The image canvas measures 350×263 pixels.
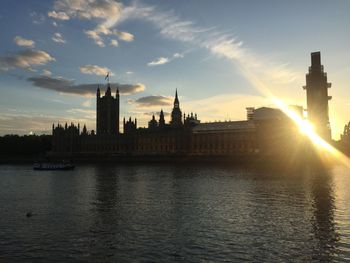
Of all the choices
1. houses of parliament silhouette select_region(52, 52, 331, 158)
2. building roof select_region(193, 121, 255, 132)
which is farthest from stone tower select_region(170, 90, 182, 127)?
building roof select_region(193, 121, 255, 132)

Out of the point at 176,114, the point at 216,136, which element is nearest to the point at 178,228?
the point at 216,136

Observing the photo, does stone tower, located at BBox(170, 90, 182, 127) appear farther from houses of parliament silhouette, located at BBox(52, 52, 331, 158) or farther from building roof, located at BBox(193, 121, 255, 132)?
building roof, located at BBox(193, 121, 255, 132)

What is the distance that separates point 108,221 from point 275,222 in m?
12.0

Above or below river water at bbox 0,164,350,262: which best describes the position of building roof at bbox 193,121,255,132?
above

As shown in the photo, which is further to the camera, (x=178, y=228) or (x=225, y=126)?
(x=225, y=126)

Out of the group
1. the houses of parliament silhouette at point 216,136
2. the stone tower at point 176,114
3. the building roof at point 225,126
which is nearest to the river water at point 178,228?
the houses of parliament silhouette at point 216,136

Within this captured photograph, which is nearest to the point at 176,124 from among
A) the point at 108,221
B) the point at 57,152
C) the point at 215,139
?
the point at 215,139

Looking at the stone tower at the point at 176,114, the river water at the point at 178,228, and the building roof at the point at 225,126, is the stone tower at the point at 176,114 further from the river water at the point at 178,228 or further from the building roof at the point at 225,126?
the river water at the point at 178,228

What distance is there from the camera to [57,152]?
19862 cm

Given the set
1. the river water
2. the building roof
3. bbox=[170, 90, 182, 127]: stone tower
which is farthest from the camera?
bbox=[170, 90, 182, 127]: stone tower

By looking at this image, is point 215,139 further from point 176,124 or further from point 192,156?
point 176,124

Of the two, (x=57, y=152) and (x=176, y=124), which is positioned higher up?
(x=176, y=124)

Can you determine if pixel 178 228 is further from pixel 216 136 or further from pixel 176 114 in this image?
pixel 176 114

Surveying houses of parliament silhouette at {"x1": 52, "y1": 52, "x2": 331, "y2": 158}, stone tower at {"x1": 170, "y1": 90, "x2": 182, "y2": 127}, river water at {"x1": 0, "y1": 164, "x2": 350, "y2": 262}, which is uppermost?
stone tower at {"x1": 170, "y1": 90, "x2": 182, "y2": 127}
